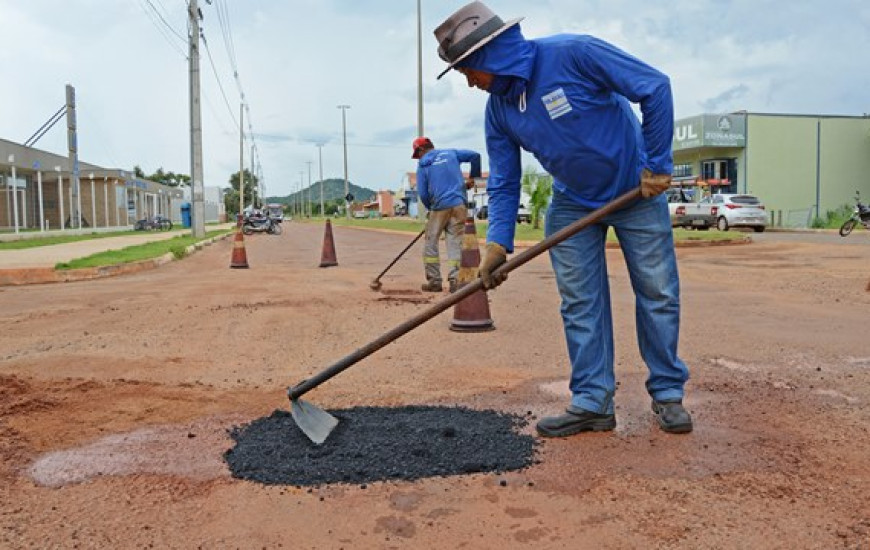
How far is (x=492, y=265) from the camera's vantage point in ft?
11.2

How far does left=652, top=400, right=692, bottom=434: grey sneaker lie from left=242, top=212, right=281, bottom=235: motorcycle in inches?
1154

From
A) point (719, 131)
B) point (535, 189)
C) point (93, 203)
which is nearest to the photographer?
point (535, 189)

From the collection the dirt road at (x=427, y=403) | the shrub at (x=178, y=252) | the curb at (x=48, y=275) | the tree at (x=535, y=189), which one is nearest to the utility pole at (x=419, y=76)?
the tree at (x=535, y=189)

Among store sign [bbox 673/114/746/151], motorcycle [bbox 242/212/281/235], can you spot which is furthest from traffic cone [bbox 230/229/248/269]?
store sign [bbox 673/114/746/151]

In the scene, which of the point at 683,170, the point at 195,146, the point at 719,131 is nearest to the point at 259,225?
the point at 195,146

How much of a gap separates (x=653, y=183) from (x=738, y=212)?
23494 millimetres

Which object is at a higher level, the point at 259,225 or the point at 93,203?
the point at 93,203

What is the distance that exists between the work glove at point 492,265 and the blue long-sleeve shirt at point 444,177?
16.2 feet

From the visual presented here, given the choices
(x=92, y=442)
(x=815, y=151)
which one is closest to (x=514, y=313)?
(x=92, y=442)

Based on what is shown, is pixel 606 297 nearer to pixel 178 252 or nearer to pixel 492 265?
pixel 492 265

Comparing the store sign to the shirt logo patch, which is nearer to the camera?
the shirt logo patch

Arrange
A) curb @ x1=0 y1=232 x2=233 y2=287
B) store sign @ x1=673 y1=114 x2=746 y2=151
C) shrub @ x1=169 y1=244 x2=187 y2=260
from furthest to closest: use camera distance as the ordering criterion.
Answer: store sign @ x1=673 y1=114 x2=746 y2=151 < shrub @ x1=169 y1=244 x2=187 y2=260 < curb @ x1=0 y1=232 x2=233 y2=287

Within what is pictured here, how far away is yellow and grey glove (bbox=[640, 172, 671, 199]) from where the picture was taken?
2.97m

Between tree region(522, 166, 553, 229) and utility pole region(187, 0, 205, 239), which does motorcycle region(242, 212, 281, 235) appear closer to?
utility pole region(187, 0, 205, 239)
